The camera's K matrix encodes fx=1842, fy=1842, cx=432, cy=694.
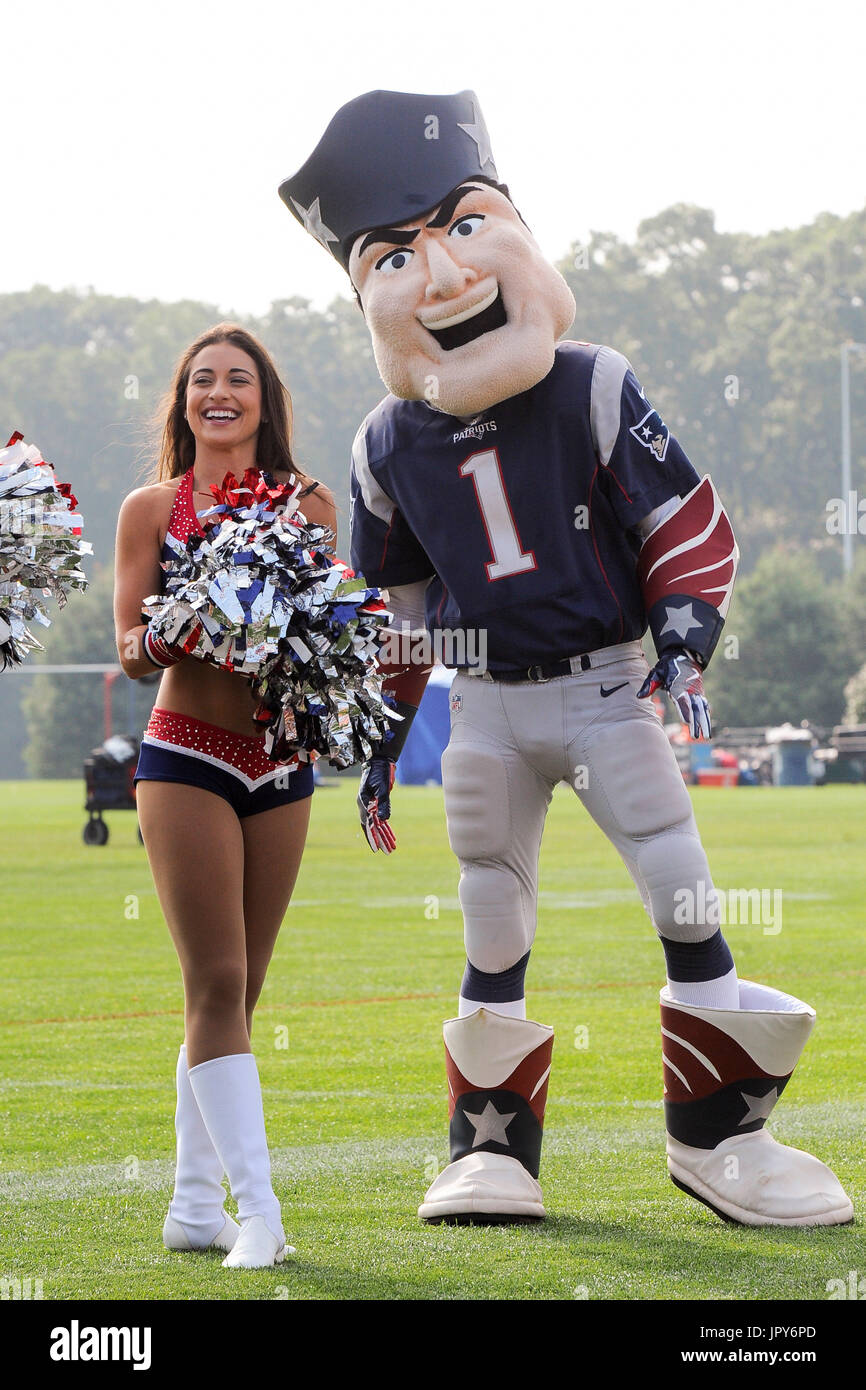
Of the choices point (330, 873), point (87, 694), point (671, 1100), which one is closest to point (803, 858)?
point (330, 873)

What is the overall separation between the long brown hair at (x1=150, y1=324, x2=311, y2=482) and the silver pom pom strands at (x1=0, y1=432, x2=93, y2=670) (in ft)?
1.81

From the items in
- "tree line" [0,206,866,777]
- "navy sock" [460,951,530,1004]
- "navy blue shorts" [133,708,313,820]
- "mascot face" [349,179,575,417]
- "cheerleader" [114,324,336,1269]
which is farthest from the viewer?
"tree line" [0,206,866,777]

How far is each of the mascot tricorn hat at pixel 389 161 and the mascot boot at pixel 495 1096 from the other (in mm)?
1931

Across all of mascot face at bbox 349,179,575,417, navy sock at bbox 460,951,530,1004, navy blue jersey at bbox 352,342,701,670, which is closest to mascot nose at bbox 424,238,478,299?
mascot face at bbox 349,179,575,417

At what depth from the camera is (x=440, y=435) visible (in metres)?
4.36

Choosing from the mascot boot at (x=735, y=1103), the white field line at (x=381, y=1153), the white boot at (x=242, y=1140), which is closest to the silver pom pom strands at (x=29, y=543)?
the white boot at (x=242, y=1140)

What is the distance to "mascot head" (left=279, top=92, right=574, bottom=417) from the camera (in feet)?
14.0

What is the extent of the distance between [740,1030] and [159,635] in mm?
1582

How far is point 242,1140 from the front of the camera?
3664mm

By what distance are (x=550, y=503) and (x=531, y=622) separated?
0.27m

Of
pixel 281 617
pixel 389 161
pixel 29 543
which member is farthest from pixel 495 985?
pixel 389 161

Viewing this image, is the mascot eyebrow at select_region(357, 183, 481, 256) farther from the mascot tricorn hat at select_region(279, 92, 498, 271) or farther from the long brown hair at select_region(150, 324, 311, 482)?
the long brown hair at select_region(150, 324, 311, 482)

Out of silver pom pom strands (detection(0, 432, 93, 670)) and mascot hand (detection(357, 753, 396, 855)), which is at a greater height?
silver pom pom strands (detection(0, 432, 93, 670))

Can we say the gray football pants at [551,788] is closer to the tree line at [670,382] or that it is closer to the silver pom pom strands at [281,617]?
the silver pom pom strands at [281,617]
